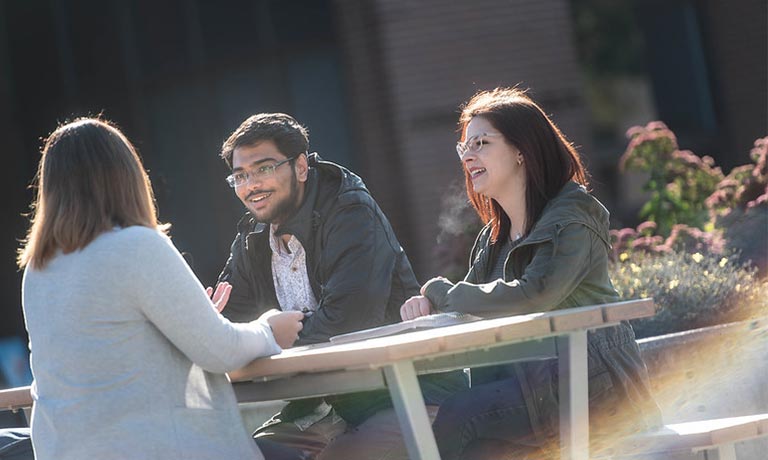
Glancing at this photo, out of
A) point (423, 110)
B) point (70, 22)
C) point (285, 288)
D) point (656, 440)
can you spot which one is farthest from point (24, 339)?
point (656, 440)

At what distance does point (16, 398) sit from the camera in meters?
4.07

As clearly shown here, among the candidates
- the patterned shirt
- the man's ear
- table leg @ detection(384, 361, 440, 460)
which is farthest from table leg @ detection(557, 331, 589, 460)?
the man's ear

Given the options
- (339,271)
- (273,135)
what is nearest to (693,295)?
(339,271)

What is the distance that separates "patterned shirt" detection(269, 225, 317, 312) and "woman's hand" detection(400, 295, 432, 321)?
0.57 meters

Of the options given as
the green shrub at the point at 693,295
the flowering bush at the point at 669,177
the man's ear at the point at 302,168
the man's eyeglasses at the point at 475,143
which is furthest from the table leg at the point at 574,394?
the flowering bush at the point at 669,177

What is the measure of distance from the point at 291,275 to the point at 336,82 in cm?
535

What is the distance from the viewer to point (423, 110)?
9125 mm

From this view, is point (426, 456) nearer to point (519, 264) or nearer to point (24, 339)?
point (519, 264)

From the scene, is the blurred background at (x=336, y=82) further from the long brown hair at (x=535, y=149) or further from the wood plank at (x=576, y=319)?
the wood plank at (x=576, y=319)

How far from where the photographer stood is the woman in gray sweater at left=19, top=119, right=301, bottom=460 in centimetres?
326

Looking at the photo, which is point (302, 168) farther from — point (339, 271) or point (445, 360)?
point (445, 360)

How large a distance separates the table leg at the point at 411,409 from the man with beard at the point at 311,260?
0.85 meters

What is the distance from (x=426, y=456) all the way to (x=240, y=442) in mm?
549

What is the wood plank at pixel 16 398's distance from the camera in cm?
405
